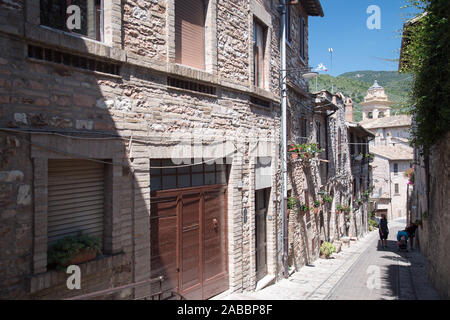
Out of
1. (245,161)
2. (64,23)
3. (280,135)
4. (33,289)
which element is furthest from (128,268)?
(280,135)

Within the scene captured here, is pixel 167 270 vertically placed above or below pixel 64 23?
below

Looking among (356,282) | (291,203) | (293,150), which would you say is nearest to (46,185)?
(291,203)

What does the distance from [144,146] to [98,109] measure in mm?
997

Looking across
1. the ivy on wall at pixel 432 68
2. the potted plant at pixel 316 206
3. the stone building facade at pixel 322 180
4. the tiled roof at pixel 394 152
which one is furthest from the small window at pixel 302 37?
the tiled roof at pixel 394 152

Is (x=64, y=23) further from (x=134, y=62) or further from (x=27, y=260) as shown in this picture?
(x=27, y=260)

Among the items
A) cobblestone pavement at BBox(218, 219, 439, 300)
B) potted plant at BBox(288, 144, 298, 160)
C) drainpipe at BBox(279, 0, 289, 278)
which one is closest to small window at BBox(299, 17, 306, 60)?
drainpipe at BBox(279, 0, 289, 278)

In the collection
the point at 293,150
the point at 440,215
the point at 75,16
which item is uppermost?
the point at 75,16

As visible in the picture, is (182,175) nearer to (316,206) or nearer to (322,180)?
(316,206)

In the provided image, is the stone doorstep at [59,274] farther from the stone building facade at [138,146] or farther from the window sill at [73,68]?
the window sill at [73,68]

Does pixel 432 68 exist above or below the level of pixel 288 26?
below

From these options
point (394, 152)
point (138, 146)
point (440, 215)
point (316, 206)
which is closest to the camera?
point (138, 146)

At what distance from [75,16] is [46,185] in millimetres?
2364

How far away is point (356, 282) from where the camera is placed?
35.3ft
